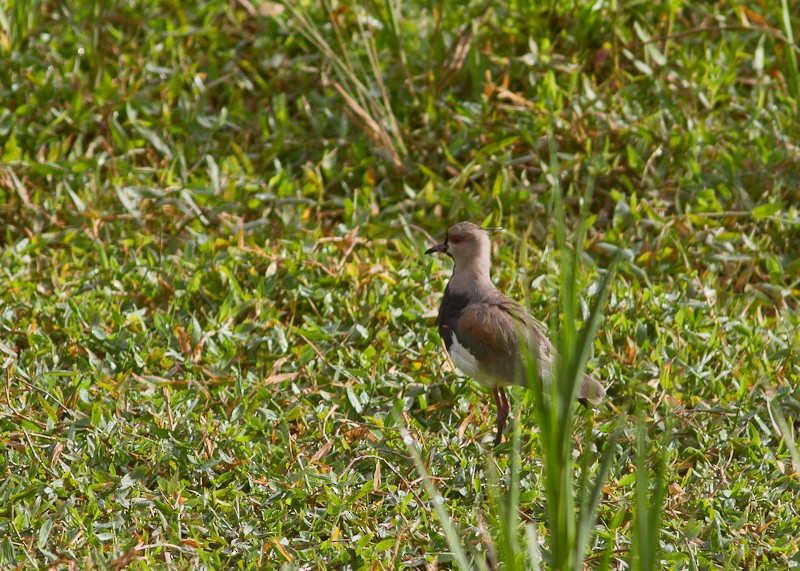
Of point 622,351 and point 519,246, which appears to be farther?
point 519,246

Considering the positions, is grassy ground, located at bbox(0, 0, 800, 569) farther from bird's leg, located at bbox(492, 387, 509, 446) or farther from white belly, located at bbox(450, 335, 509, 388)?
white belly, located at bbox(450, 335, 509, 388)

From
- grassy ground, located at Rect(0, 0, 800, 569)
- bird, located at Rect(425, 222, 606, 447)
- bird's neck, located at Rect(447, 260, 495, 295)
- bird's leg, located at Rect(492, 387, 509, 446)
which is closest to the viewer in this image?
grassy ground, located at Rect(0, 0, 800, 569)

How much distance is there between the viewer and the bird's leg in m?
4.07

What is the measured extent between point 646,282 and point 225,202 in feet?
7.06

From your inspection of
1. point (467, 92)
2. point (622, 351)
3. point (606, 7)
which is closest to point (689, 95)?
point (606, 7)

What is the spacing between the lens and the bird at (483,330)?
12.9 feet

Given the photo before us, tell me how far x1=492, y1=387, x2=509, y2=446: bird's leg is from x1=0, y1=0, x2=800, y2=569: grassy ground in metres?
0.07

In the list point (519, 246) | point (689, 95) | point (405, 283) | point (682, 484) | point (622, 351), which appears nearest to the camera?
point (682, 484)

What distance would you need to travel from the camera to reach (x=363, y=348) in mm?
4586

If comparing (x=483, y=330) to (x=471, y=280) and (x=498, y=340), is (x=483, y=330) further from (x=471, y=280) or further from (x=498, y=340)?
(x=471, y=280)

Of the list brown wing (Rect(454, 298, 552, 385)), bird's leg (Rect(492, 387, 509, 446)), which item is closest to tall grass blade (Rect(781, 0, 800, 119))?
brown wing (Rect(454, 298, 552, 385))

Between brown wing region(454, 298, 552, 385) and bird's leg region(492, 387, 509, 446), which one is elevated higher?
brown wing region(454, 298, 552, 385)

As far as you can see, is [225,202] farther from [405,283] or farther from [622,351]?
[622,351]

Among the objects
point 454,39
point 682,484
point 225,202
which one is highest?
point 454,39
